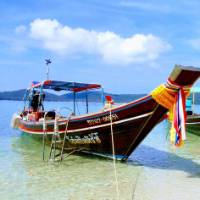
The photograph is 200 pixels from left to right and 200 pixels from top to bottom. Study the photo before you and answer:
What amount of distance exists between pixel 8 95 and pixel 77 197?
163 metres

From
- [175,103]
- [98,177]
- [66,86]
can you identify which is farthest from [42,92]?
[175,103]

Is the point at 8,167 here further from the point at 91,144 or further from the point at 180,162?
the point at 180,162

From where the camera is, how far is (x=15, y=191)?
301 inches

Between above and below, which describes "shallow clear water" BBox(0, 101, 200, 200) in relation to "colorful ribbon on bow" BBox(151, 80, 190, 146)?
below

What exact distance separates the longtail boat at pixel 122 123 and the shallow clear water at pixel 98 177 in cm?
47

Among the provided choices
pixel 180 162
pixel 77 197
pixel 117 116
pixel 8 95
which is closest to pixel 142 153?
pixel 180 162

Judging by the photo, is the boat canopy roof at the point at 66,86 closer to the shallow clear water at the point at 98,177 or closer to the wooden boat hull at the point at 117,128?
the shallow clear water at the point at 98,177

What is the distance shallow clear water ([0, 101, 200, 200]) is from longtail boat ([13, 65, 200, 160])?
18.5 inches

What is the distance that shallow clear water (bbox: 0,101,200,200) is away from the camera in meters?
7.35

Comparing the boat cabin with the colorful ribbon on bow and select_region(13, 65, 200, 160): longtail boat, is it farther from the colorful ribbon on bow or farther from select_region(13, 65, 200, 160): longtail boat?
the colorful ribbon on bow

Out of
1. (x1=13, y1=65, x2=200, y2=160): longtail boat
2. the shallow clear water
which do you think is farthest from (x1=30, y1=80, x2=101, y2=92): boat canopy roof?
the shallow clear water

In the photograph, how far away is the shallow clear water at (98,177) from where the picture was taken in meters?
7.35

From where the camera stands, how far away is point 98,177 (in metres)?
8.78

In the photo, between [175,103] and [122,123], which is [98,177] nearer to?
[122,123]
